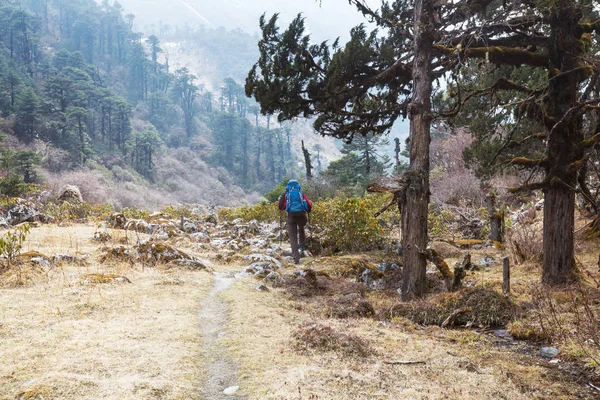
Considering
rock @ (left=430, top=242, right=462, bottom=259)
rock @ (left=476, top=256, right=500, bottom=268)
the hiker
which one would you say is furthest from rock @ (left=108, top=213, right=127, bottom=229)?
rock @ (left=476, top=256, right=500, bottom=268)

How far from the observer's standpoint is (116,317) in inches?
189

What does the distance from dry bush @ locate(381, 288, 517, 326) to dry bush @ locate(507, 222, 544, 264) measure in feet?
12.8

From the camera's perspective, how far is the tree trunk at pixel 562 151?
6617 millimetres

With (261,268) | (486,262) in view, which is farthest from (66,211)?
(486,262)

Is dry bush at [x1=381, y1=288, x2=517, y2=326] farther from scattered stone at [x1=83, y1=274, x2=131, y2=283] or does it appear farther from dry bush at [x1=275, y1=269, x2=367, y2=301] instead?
scattered stone at [x1=83, y1=274, x2=131, y2=283]

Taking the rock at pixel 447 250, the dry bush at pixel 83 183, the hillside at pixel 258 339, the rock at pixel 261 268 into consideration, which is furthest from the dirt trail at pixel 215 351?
the dry bush at pixel 83 183

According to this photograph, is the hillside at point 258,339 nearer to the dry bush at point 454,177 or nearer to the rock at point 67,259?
the rock at point 67,259

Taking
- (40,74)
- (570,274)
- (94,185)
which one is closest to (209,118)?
(40,74)

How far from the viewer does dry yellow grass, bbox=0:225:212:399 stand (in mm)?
2990

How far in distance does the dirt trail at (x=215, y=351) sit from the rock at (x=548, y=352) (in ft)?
10.2

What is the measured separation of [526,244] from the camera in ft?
29.6

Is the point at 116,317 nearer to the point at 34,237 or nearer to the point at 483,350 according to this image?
the point at 483,350

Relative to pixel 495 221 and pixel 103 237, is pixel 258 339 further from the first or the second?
pixel 495 221

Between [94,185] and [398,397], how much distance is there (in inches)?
1669
